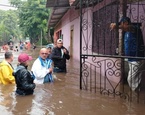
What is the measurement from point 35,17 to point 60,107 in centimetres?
3949

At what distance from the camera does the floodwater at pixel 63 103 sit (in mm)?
4684

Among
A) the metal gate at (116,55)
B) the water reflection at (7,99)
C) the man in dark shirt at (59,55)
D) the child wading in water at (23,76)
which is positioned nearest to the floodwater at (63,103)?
the water reflection at (7,99)

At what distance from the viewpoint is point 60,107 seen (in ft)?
16.3

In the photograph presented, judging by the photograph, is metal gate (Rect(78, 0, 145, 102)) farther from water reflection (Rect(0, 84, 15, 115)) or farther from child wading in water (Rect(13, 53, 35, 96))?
water reflection (Rect(0, 84, 15, 115))

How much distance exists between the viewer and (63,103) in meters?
5.25

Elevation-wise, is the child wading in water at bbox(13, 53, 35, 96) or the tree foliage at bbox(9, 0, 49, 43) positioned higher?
the tree foliage at bbox(9, 0, 49, 43)

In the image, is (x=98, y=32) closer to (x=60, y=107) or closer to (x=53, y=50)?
(x=53, y=50)

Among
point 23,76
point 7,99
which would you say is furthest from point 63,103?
point 7,99

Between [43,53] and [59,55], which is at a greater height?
[43,53]

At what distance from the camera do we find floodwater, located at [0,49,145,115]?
4684 mm

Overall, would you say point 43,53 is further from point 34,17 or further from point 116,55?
point 34,17

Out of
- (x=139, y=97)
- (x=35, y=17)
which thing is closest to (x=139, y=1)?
(x=139, y=97)

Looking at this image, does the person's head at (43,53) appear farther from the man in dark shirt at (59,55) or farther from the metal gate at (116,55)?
the man in dark shirt at (59,55)

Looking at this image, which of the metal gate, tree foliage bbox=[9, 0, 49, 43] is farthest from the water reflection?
tree foliage bbox=[9, 0, 49, 43]
